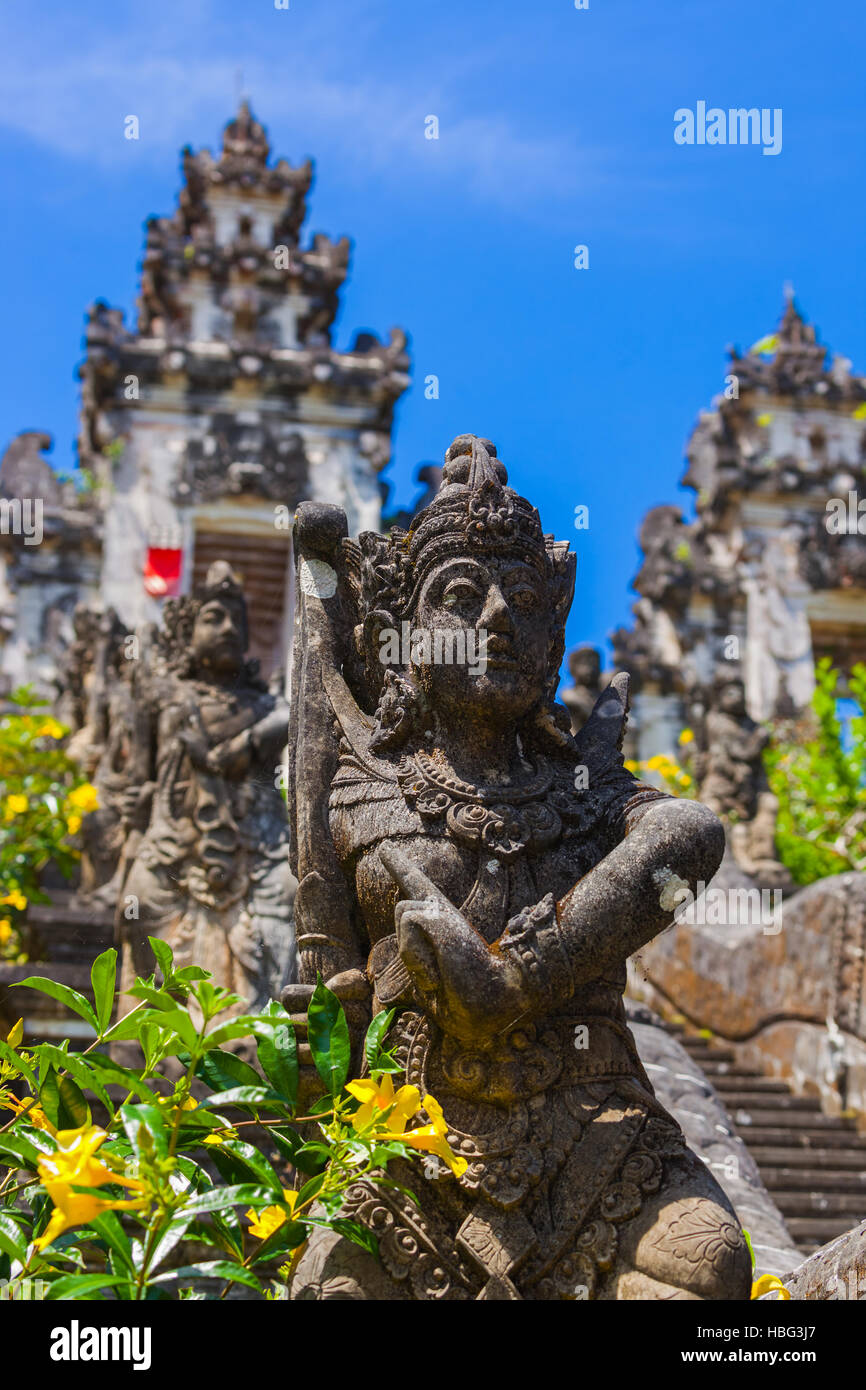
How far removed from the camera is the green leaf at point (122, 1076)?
103 inches

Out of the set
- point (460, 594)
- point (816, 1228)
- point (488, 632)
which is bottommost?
point (816, 1228)

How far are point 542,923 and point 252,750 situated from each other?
4354mm

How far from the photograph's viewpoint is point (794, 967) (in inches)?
349

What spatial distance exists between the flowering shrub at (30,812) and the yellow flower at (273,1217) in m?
6.36

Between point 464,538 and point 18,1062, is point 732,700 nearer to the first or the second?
point 464,538

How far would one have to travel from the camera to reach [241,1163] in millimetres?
2811

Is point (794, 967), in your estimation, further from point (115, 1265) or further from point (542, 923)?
point (115, 1265)

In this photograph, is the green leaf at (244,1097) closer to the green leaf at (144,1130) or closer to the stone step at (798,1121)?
the green leaf at (144,1130)

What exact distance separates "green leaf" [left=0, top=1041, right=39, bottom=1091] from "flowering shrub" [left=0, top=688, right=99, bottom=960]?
6.17 metres

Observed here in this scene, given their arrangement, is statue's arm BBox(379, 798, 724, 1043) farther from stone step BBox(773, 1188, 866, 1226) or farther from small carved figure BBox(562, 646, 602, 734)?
small carved figure BBox(562, 646, 602, 734)

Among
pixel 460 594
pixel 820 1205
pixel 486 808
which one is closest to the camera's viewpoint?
pixel 486 808

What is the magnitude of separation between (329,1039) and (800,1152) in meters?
5.31

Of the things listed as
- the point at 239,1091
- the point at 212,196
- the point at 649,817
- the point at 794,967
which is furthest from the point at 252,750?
the point at 212,196

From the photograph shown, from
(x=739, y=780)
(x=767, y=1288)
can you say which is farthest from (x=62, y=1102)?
(x=739, y=780)
